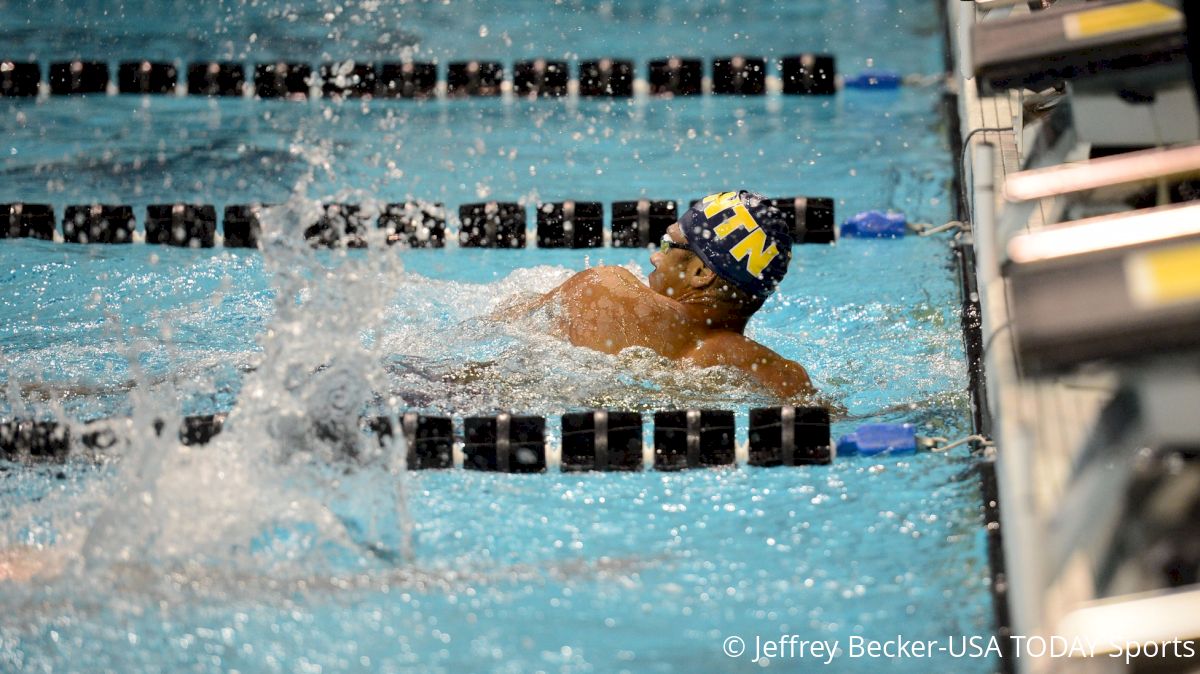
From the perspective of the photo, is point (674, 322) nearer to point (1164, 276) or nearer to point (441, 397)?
point (441, 397)

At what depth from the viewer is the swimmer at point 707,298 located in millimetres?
3443

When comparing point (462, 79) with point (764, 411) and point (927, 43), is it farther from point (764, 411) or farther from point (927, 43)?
point (764, 411)

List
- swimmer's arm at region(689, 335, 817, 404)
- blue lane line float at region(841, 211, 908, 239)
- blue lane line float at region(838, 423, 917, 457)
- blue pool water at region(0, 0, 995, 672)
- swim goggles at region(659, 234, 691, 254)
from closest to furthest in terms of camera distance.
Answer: blue pool water at region(0, 0, 995, 672), blue lane line float at region(838, 423, 917, 457), swimmer's arm at region(689, 335, 817, 404), swim goggles at region(659, 234, 691, 254), blue lane line float at region(841, 211, 908, 239)

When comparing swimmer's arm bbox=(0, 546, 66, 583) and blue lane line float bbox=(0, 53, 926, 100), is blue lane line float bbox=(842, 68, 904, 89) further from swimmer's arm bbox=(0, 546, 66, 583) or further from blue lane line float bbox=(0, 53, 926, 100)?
swimmer's arm bbox=(0, 546, 66, 583)

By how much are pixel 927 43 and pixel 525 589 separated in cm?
486

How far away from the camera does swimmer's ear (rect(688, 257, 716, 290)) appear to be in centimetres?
350

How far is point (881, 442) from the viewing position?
3143mm

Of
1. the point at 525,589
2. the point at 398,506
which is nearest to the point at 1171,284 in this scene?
the point at 525,589

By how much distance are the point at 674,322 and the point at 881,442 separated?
0.63 m

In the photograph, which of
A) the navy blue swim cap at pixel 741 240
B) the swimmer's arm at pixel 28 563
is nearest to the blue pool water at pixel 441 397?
the swimmer's arm at pixel 28 563

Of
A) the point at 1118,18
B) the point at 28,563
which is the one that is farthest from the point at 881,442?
the point at 28,563

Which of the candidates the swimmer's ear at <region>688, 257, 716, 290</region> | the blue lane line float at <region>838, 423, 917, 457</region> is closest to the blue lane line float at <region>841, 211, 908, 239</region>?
the swimmer's ear at <region>688, 257, 716, 290</region>

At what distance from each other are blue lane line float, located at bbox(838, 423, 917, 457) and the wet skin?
297 mm

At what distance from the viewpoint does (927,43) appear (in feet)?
22.1
